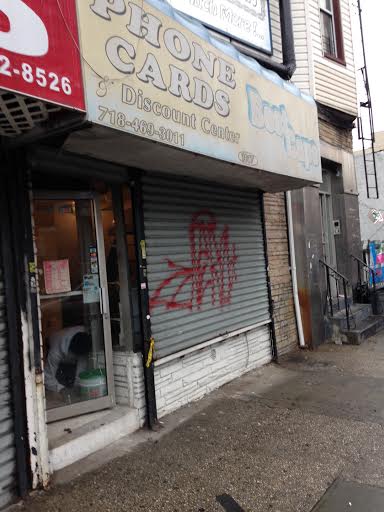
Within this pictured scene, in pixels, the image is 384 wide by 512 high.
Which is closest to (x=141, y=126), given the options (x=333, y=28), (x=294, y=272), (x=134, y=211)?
(x=134, y=211)

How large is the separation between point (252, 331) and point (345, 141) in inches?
214

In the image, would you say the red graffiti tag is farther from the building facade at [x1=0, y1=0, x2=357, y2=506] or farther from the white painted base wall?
the white painted base wall

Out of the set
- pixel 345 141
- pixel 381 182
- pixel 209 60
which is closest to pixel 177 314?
pixel 209 60

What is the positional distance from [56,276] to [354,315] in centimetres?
613

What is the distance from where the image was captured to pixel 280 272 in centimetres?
770

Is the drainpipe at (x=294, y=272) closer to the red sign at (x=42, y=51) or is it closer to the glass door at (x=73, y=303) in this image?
the glass door at (x=73, y=303)

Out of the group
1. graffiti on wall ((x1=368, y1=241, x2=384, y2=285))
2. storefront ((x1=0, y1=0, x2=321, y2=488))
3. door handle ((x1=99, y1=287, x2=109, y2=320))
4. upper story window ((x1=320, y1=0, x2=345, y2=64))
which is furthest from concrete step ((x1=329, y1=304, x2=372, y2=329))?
door handle ((x1=99, y1=287, x2=109, y2=320))

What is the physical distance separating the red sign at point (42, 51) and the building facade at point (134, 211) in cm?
1

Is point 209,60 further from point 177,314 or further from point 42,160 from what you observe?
point 177,314

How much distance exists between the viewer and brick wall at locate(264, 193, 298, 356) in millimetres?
7430

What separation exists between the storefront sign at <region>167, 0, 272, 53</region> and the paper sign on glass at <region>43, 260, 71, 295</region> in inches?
134

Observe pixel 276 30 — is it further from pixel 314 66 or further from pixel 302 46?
pixel 314 66

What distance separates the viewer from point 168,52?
12.4 feet

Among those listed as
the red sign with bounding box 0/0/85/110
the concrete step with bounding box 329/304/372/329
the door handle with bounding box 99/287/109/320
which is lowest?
the concrete step with bounding box 329/304/372/329
